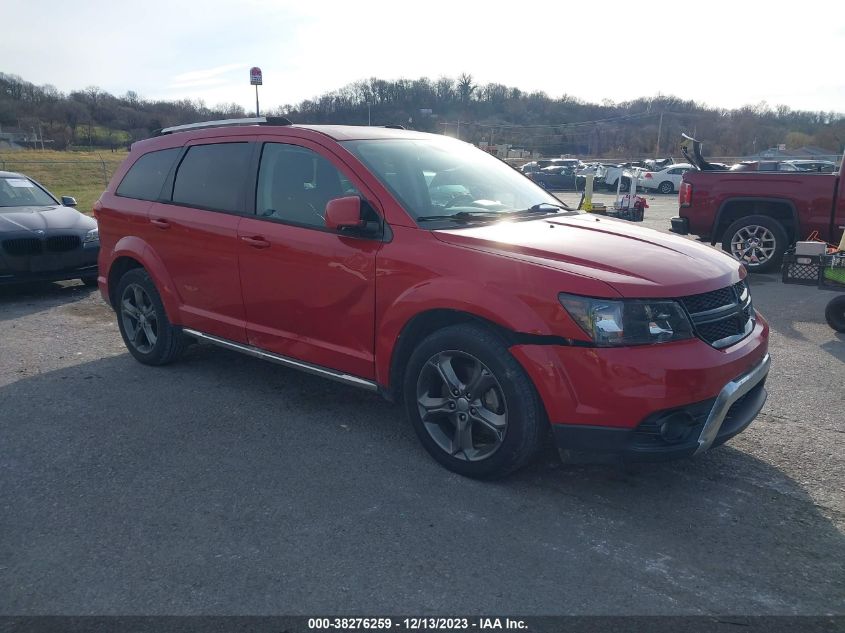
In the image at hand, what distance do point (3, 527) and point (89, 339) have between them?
3.72 meters

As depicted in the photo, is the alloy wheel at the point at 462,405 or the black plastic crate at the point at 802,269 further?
the black plastic crate at the point at 802,269

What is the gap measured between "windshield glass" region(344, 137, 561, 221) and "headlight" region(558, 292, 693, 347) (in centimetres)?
117

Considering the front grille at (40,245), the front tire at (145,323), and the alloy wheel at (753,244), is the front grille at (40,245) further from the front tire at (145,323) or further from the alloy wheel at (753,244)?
the alloy wheel at (753,244)

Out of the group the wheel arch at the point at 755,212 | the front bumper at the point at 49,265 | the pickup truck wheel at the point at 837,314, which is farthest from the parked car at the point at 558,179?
the pickup truck wheel at the point at 837,314

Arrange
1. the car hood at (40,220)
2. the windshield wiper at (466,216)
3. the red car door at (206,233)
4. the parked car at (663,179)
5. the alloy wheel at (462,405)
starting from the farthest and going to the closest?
the parked car at (663,179)
the car hood at (40,220)
the red car door at (206,233)
the windshield wiper at (466,216)
the alloy wheel at (462,405)

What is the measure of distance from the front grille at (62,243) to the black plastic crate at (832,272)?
8.76m

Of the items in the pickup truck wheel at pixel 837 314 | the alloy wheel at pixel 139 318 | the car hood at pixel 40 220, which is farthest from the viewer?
the car hood at pixel 40 220

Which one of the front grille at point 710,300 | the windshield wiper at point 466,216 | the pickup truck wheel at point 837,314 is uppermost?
the windshield wiper at point 466,216

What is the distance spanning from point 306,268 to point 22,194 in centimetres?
735

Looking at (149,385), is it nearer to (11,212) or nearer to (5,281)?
(5,281)

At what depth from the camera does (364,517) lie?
3.34 metres

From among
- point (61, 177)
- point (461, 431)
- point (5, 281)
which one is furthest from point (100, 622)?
point (61, 177)

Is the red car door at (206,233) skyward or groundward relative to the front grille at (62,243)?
skyward

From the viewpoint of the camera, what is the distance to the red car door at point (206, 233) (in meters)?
4.82
